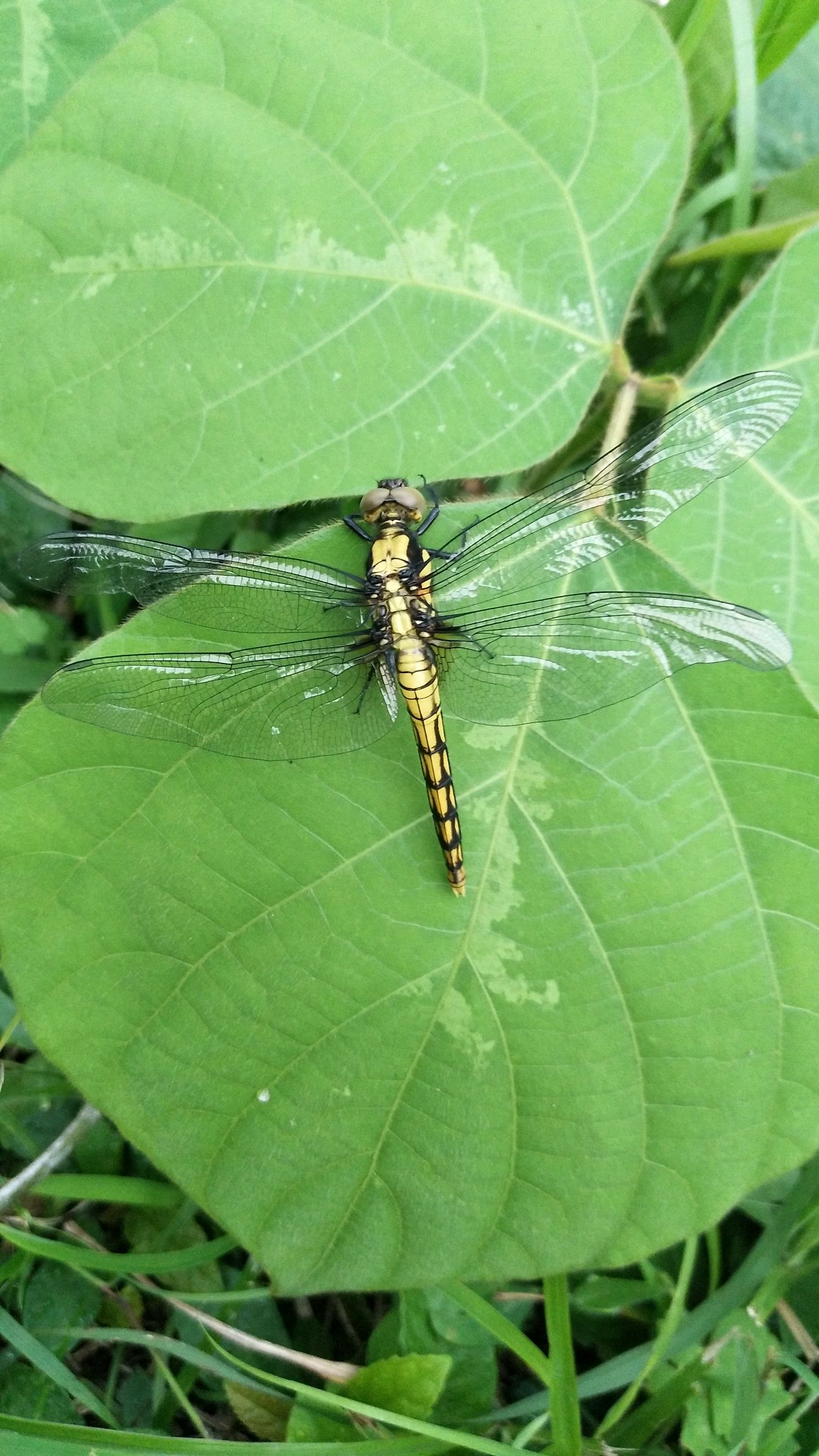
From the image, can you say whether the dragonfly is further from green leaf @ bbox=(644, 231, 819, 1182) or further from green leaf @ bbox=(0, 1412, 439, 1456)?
green leaf @ bbox=(0, 1412, 439, 1456)

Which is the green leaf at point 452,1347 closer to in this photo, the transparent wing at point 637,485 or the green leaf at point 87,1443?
the green leaf at point 87,1443

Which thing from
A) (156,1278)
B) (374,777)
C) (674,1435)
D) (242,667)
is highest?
(242,667)

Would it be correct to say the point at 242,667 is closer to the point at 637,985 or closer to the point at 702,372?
the point at 637,985

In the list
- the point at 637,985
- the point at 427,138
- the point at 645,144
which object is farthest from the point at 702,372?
the point at 637,985

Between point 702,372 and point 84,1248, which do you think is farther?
point 84,1248

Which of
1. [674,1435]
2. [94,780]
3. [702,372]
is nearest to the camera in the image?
[94,780]

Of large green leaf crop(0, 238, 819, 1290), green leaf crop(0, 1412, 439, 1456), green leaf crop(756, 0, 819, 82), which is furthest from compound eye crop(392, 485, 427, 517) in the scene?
green leaf crop(0, 1412, 439, 1456)

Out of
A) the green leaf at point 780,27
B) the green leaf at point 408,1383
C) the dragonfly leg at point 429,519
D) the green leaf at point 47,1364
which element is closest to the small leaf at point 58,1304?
the green leaf at point 47,1364
